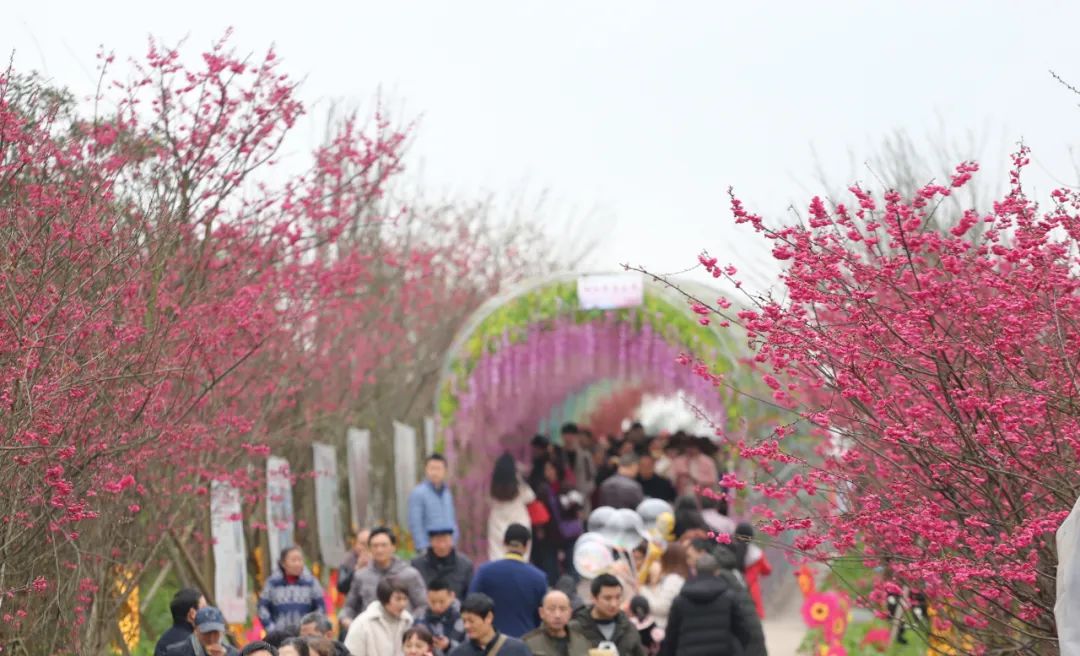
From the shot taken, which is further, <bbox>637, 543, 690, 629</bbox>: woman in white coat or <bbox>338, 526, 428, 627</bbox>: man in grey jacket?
<bbox>637, 543, 690, 629</bbox>: woman in white coat

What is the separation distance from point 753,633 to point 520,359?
11.8 m

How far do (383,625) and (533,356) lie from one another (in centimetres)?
1255

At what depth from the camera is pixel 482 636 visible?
31.3 ft

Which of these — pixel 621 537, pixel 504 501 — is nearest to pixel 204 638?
pixel 621 537

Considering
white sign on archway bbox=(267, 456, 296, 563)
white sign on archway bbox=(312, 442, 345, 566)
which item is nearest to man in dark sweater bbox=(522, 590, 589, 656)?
white sign on archway bbox=(267, 456, 296, 563)

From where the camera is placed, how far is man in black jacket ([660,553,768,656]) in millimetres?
11375

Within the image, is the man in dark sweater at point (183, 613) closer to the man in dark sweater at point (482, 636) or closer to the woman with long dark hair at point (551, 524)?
the man in dark sweater at point (482, 636)

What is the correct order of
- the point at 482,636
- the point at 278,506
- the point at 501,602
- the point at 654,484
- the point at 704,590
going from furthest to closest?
the point at 654,484
the point at 278,506
the point at 501,602
the point at 704,590
the point at 482,636

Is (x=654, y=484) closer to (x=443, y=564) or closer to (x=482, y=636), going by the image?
(x=443, y=564)

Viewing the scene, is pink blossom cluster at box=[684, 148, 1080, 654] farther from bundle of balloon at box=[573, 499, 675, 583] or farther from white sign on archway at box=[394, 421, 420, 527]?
white sign on archway at box=[394, 421, 420, 527]

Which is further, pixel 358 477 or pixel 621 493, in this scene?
pixel 358 477

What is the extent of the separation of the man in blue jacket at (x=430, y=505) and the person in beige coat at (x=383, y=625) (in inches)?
170

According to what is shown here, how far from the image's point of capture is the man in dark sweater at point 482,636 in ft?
31.0

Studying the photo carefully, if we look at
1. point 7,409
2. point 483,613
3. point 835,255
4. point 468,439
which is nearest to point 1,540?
point 7,409
